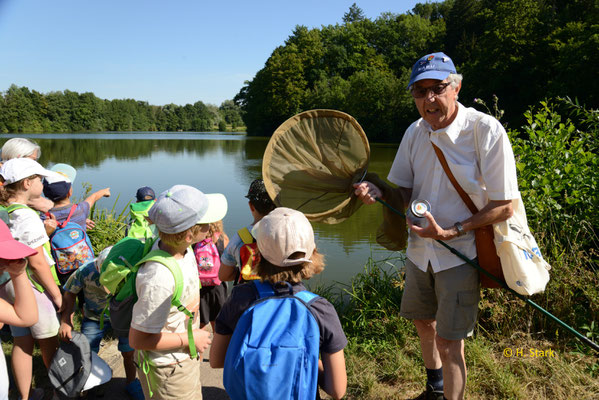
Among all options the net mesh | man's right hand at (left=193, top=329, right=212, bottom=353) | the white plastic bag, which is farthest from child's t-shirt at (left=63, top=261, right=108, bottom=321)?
the white plastic bag

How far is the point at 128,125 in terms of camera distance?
9906cm

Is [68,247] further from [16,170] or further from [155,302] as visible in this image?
[155,302]

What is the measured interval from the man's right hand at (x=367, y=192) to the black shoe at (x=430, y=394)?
1.30 metres

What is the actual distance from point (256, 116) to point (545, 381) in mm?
68220

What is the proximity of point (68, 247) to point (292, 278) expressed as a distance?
2.38 meters

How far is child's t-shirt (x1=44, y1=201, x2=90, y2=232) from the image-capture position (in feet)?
10.9

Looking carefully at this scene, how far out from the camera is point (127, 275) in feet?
6.88

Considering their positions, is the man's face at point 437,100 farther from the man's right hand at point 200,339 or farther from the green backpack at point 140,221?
the green backpack at point 140,221

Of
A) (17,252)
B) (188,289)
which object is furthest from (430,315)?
(17,252)

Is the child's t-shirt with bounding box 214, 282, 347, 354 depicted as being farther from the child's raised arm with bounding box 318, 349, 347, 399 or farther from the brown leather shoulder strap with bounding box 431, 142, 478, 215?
the brown leather shoulder strap with bounding box 431, 142, 478, 215

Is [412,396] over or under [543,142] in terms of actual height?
under

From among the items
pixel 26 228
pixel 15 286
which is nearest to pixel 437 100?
pixel 15 286

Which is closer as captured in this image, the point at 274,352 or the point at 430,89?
the point at 274,352

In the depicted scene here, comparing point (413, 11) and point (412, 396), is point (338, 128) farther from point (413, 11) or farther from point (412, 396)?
point (413, 11)
